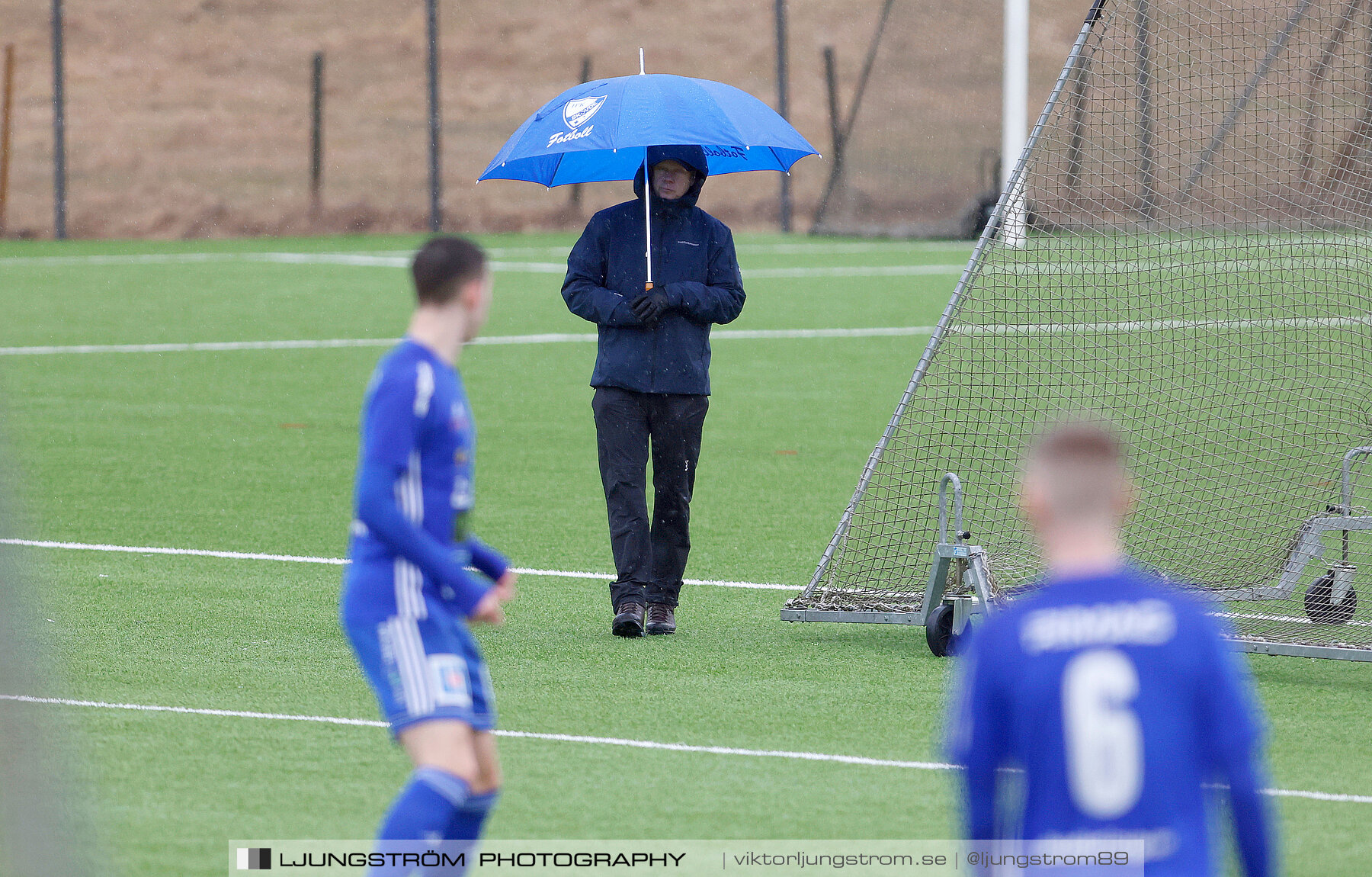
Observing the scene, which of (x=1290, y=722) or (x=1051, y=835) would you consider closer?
(x=1051, y=835)

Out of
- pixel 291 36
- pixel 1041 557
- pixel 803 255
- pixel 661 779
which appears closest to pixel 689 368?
pixel 1041 557

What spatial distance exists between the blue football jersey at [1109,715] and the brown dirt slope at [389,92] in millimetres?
32623

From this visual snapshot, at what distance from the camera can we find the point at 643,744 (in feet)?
20.3

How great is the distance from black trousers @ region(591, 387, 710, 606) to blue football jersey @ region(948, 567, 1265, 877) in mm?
4941

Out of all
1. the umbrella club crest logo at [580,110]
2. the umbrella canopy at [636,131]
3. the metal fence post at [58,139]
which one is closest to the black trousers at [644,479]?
the umbrella canopy at [636,131]

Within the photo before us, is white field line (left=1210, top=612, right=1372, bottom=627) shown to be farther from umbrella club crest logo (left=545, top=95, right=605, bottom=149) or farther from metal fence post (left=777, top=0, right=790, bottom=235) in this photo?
metal fence post (left=777, top=0, right=790, bottom=235)

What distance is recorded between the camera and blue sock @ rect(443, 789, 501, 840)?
425 cm

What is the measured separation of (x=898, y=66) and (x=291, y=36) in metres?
14.5

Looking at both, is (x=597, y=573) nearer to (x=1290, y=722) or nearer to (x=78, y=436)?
→ (x=1290, y=722)

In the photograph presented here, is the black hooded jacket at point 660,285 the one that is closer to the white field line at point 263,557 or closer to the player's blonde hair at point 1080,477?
the white field line at point 263,557

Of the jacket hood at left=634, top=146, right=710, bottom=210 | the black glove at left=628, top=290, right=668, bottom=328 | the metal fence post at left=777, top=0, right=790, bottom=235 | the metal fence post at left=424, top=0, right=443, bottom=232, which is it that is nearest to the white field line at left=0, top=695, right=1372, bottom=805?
the black glove at left=628, top=290, right=668, bottom=328

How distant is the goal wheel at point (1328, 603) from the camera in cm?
812

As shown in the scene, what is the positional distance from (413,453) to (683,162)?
3.99 meters

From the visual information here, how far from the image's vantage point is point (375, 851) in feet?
13.6
